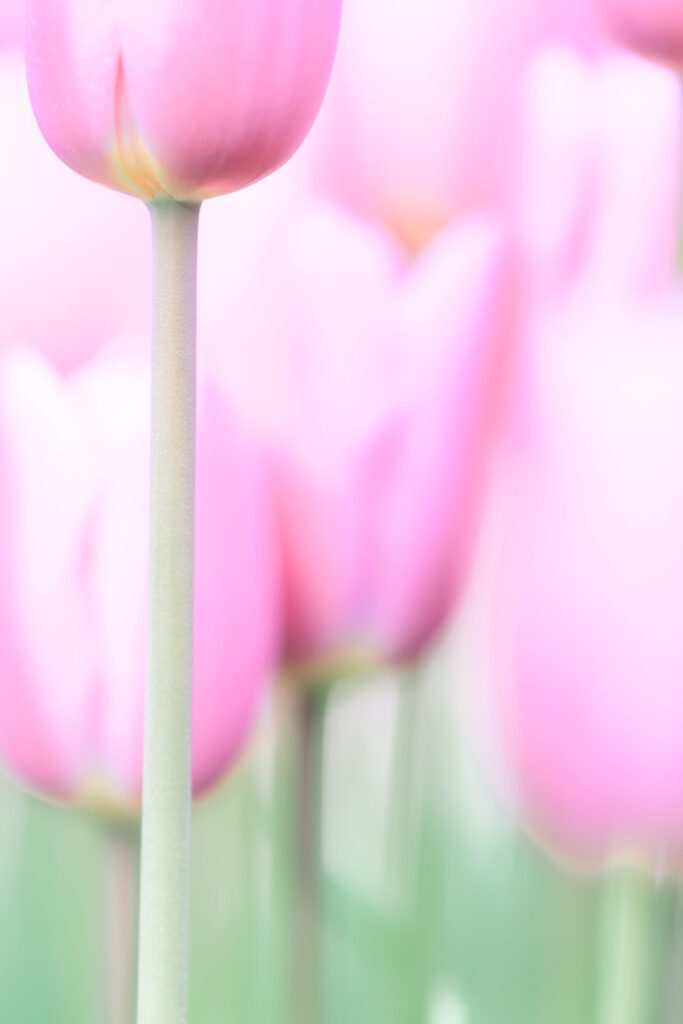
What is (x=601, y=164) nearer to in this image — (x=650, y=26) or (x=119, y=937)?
(x=650, y=26)

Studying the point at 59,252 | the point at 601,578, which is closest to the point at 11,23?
the point at 59,252

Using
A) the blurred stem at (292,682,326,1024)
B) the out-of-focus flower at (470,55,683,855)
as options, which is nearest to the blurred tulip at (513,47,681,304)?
the out-of-focus flower at (470,55,683,855)

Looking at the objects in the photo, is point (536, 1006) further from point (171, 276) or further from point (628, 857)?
point (171, 276)

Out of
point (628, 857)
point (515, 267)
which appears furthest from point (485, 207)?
point (628, 857)

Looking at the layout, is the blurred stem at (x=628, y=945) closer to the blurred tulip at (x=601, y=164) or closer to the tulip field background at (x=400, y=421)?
the tulip field background at (x=400, y=421)

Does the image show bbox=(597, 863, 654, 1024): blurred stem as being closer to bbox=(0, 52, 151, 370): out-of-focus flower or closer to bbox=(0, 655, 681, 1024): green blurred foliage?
bbox=(0, 655, 681, 1024): green blurred foliage

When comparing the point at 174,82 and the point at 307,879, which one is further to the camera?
the point at 307,879

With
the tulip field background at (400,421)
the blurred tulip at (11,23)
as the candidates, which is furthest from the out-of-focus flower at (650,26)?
the blurred tulip at (11,23)

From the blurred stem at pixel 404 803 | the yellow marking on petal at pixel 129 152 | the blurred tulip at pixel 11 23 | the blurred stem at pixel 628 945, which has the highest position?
the blurred tulip at pixel 11 23
